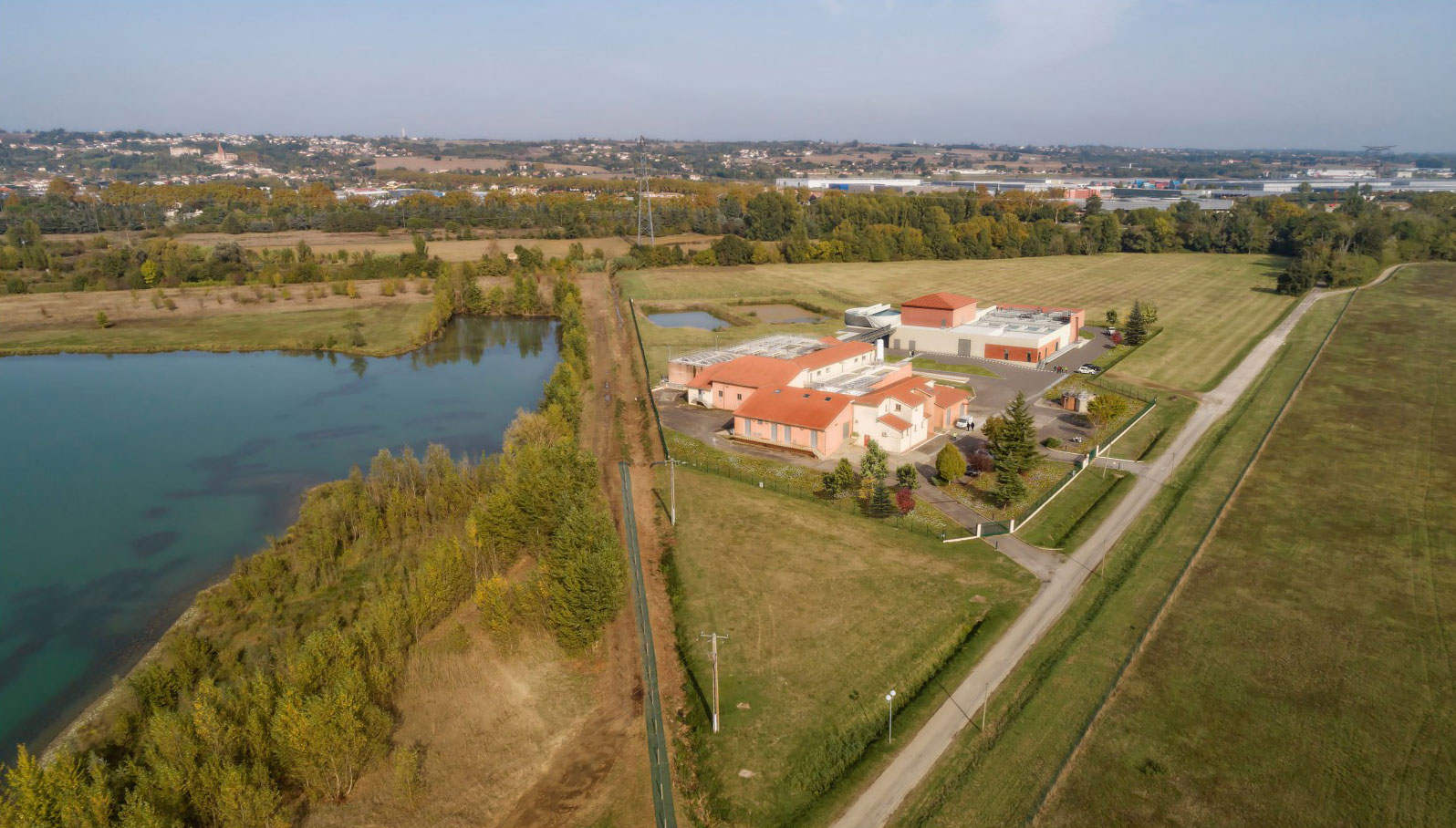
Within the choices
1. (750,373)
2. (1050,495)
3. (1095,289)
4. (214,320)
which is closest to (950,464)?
(1050,495)

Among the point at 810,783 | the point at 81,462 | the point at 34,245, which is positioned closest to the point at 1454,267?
the point at 810,783

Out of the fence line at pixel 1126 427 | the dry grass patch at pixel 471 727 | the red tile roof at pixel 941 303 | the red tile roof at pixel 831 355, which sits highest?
the red tile roof at pixel 941 303

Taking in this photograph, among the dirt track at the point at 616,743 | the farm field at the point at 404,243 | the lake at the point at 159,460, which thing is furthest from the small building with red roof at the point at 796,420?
the farm field at the point at 404,243

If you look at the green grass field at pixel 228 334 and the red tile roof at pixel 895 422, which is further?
the green grass field at pixel 228 334

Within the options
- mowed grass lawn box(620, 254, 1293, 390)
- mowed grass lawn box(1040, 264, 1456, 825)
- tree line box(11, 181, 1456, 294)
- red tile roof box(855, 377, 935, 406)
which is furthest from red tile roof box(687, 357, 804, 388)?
tree line box(11, 181, 1456, 294)

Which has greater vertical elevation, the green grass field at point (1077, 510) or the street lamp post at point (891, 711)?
the green grass field at point (1077, 510)

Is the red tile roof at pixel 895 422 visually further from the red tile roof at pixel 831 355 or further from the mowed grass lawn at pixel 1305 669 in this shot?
the mowed grass lawn at pixel 1305 669
